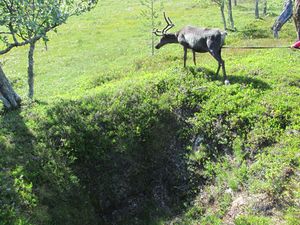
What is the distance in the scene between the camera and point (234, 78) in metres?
19.3

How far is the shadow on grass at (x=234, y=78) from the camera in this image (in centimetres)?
1806

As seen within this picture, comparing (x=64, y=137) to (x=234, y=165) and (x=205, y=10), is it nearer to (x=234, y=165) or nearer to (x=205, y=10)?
(x=234, y=165)

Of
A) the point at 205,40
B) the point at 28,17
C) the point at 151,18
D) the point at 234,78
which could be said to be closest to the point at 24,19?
the point at 28,17

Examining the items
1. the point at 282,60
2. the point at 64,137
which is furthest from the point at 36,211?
the point at 282,60

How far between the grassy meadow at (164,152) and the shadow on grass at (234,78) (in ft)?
0.28

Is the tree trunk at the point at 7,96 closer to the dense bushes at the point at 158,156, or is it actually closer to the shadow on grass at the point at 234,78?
the dense bushes at the point at 158,156

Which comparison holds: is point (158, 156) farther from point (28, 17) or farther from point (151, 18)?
point (151, 18)

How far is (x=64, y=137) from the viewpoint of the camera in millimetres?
15805

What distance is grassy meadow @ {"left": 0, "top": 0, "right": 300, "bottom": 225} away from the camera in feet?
43.5

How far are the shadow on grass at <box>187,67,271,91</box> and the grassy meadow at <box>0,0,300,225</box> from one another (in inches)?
3.4

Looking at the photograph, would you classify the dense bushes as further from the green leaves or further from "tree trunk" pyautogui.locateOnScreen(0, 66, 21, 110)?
the green leaves

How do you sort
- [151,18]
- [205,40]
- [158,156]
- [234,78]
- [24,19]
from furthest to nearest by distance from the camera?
1. [151,18]
2. [234,78]
3. [205,40]
4. [24,19]
5. [158,156]

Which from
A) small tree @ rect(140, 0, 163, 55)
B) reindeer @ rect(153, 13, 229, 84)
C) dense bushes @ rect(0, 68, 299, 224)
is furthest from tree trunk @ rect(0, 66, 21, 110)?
small tree @ rect(140, 0, 163, 55)

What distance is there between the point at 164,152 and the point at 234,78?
18.1 feet
